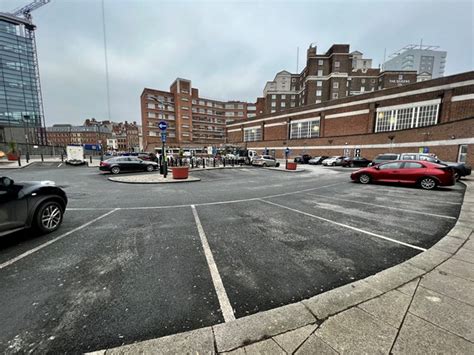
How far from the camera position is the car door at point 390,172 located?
10.6 metres

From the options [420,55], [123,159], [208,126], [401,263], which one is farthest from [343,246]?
[420,55]

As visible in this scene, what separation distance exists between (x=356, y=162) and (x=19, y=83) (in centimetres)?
9517

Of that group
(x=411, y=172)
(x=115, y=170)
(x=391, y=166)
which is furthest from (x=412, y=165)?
(x=115, y=170)

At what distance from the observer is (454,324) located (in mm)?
1930

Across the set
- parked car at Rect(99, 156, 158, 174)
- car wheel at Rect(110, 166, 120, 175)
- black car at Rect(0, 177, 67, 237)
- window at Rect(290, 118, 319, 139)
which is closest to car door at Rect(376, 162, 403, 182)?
black car at Rect(0, 177, 67, 237)

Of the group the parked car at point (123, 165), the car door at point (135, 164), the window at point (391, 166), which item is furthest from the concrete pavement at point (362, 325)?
the car door at point (135, 164)

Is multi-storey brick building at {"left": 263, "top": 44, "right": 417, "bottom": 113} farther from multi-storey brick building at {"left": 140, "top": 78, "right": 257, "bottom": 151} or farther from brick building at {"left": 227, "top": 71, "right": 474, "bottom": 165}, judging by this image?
multi-storey brick building at {"left": 140, "top": 78, "right": 257, "bottom": 151}

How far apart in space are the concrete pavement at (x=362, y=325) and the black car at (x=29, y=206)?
3.87 m

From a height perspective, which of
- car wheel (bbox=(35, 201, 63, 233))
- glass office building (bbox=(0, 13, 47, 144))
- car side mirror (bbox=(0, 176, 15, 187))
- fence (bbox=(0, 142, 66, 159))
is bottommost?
car wheel (bbox=(35, 201, 63, 233))

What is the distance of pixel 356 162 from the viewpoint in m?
27.1

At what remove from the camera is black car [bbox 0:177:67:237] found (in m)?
3.70

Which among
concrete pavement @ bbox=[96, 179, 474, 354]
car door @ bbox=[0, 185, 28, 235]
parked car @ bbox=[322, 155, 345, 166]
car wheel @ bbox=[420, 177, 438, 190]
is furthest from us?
parked car @ bbox=[322, 155, 345, 166]

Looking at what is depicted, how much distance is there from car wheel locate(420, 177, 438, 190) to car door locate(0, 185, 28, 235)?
48.8ft

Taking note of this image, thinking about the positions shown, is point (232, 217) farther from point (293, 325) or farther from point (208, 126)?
point (208, 126)
